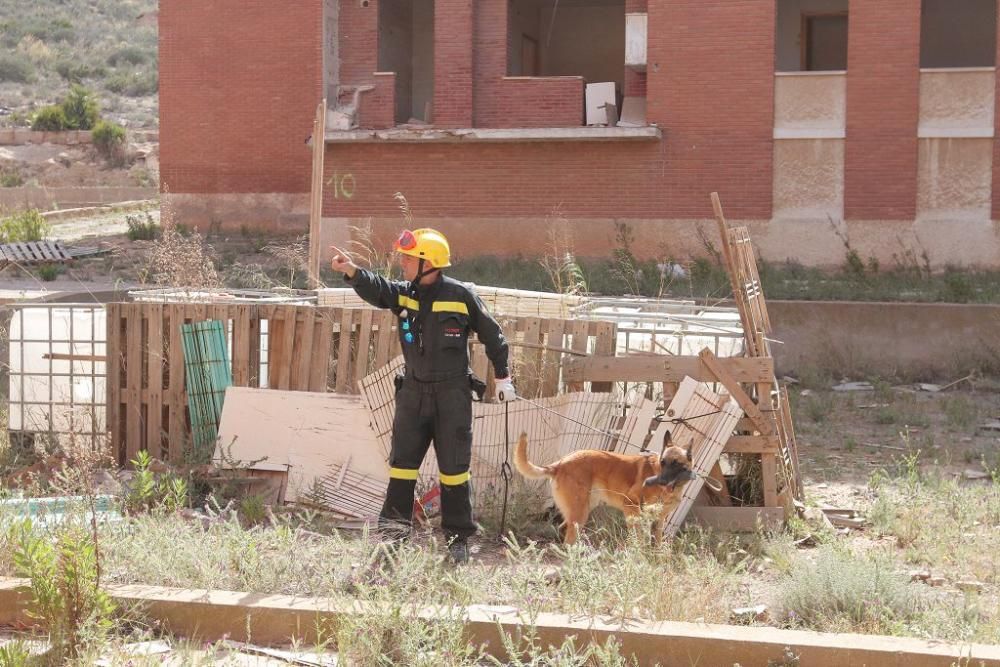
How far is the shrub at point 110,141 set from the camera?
1791 inches

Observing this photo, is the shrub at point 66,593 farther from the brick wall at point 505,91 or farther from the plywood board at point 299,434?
the brick wall at point 505,91

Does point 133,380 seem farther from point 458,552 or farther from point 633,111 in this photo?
point 633,111

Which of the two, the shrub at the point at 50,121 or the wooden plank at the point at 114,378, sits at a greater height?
the shrub at the point at 50,121

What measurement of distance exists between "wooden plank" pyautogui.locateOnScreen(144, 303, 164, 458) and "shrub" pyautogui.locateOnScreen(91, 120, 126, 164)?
38385 mm

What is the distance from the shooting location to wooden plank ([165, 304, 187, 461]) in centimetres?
922

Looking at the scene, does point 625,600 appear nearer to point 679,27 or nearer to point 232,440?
point 232,440

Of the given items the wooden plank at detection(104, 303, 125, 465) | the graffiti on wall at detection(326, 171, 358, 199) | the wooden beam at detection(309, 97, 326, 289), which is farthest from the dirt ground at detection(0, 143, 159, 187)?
the wooden plank at detection(104, 303, 125, 465)

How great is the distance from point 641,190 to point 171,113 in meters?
11.4

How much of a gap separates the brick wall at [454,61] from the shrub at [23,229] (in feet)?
33.6

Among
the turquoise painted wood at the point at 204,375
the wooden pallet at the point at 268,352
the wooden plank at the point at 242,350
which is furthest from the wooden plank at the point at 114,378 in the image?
the wooden plank at the point at 242,350

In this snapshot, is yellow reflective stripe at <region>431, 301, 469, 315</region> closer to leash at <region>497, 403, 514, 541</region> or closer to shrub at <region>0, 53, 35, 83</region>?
leash at <region>497, 403, 514, 541</region>

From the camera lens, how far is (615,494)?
297 inches

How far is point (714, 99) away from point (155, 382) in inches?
639

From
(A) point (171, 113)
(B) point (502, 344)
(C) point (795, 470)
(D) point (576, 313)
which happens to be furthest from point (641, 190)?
(B) point (502, 344)
